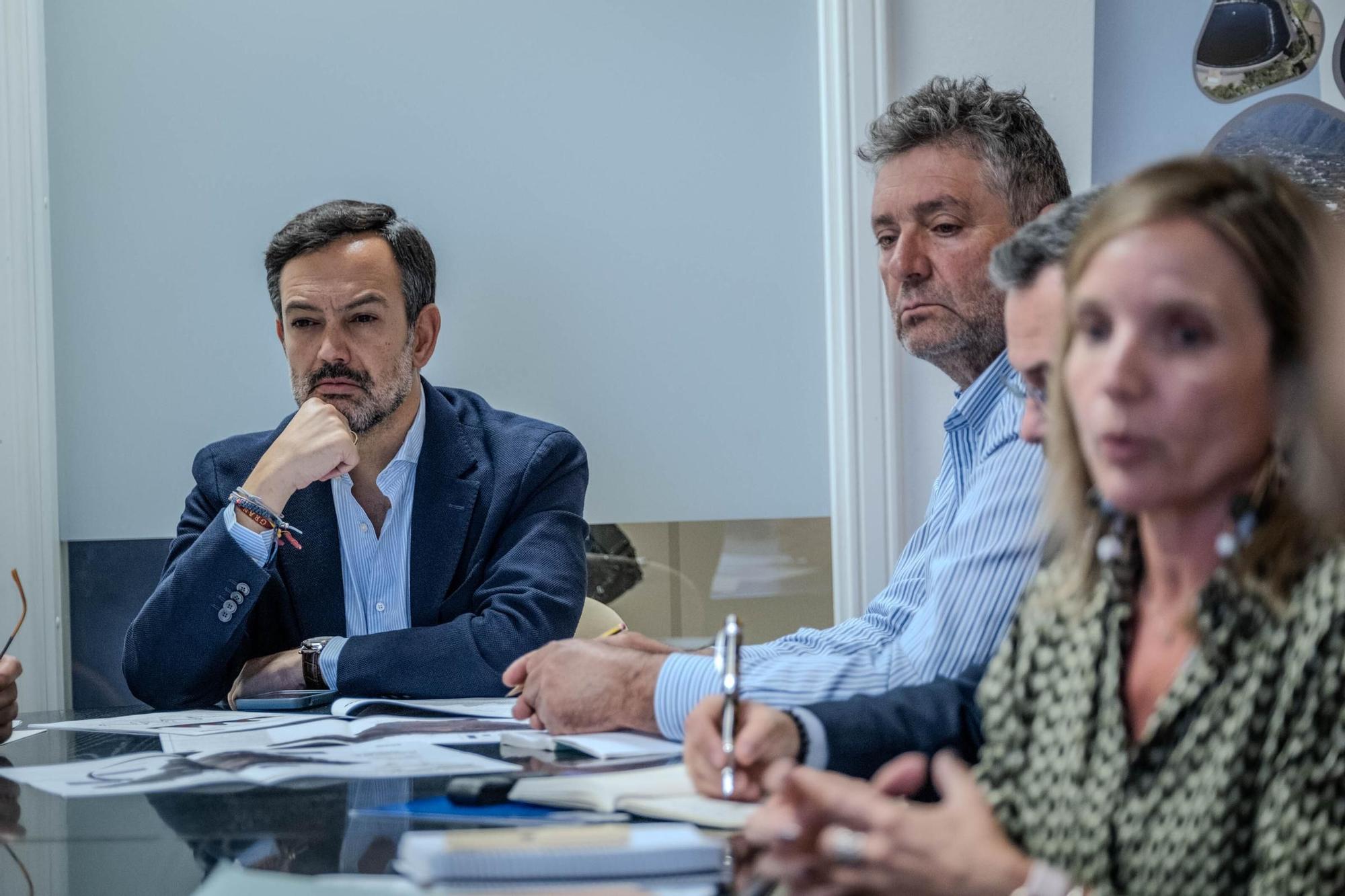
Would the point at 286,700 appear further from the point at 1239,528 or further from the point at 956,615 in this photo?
the point at 1239,528

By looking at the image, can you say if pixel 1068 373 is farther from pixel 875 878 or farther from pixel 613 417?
pixel 613 417

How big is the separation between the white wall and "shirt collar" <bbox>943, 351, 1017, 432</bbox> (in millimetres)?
1059

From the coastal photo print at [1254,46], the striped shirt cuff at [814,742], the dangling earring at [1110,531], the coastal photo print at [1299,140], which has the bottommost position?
the striped shirt cuff at [814,742]

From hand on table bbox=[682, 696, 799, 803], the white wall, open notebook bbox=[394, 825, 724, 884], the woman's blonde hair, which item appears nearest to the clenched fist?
the white wall

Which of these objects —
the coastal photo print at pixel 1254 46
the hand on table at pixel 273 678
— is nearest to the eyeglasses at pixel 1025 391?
the hand on table at pixel 273 678

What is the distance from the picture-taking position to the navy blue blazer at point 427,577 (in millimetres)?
1996

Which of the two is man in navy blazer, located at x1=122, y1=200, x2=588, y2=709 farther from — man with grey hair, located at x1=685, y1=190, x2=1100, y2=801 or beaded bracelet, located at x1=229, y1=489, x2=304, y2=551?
man with grey hair, located at x1=685, y1=190, x2=1100, y2=801

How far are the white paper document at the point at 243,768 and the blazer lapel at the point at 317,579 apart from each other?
0.80m

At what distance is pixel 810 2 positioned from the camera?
2822mm

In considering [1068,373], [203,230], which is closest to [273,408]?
[203,230]

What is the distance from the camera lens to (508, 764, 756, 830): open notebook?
102 cm

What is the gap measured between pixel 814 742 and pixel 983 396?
0.68m

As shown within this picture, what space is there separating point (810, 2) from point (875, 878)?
2.37 meters

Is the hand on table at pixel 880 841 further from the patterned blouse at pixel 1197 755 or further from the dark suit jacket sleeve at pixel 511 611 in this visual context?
the dark suit jacket sleeve at pixel 511 611
